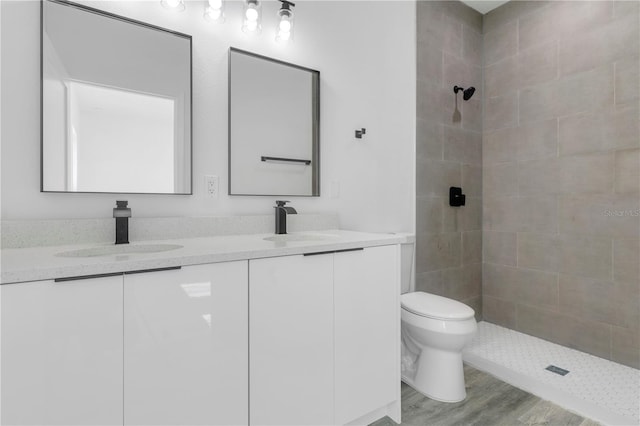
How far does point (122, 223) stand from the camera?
1309mm

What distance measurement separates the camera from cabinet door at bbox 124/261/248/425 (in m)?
0.95

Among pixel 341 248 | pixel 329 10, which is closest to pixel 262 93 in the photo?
pixel 329 10

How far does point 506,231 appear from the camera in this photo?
2680 mm

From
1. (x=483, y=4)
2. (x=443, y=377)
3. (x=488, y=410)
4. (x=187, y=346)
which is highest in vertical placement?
(x=483, y=4)

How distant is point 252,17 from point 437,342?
193 cm

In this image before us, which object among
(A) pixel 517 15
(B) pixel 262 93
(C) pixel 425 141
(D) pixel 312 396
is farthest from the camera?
(A) pixel 517 15

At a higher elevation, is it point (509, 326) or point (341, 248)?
point (341, 248)

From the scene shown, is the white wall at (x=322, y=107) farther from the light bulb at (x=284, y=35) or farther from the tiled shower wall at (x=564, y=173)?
the tiled shower wall at (x=564, y=173)

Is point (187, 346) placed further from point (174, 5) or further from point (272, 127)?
point (174, 5)

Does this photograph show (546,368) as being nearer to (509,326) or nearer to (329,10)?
(509,326)

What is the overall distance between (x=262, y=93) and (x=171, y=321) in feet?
4.10

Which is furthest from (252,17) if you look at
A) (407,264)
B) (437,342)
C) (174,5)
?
(437,342)

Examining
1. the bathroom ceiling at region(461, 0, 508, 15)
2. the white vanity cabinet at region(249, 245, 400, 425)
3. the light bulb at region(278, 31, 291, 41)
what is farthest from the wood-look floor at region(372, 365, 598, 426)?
the bathroom ceiling at region(461, 0, 508, 15)

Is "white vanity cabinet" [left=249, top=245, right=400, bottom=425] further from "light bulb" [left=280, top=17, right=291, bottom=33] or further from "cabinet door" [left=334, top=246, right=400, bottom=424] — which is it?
"light bulb" [left=280, top=17, right=291, bottom=33]
